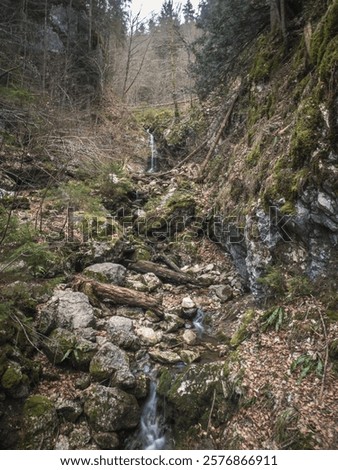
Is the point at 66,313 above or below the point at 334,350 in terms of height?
below

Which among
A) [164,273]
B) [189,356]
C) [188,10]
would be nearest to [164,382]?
[189,356]

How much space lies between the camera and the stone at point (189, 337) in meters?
6.50

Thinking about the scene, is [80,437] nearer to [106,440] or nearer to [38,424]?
[106,440]

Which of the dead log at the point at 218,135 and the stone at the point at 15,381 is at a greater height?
the dead log at the point at 218,135

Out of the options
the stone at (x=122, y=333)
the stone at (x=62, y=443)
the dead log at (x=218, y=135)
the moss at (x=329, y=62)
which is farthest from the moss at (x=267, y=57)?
the stone at (x=62, y=443)

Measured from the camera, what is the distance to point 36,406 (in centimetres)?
463

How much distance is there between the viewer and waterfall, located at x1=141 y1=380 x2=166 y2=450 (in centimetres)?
480

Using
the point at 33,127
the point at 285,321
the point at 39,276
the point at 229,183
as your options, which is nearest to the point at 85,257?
the point at 39,276

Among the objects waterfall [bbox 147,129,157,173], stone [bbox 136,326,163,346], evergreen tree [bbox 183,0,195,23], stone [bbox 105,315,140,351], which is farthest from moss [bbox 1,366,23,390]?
evergreen tree [bbox 183,0,195,23]

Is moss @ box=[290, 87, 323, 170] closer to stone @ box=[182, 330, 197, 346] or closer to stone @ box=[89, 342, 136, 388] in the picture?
stone @ box=[182, 330, 197, 346]

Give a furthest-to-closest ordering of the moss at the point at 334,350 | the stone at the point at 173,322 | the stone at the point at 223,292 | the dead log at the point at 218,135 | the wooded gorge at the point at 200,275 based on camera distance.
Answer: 1. the dead log at the point at 218,135
2. the stone at the point at 223,292
3. the stone at the point at 173,322
4. the wooded gorge at the point at 200,275
5. the moss at the point at 334,350

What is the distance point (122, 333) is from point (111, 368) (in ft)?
3.34

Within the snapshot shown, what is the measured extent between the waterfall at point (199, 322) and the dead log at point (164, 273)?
3.88 ft

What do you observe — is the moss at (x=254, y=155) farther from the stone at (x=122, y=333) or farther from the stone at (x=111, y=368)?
the stone at (x=111, y=368)
